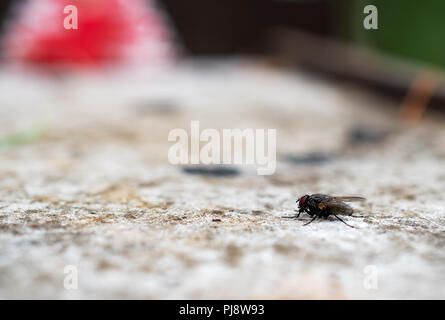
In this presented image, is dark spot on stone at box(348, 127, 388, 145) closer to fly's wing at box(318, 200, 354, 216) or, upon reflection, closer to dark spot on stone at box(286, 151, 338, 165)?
dark spot on stone at box(286, 151, 338, 165)

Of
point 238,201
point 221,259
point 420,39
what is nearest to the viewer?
point 221,259

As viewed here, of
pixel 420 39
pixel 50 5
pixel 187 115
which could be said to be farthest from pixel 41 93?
pixel 420 39

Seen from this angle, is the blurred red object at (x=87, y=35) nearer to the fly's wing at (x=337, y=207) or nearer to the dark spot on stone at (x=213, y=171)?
the dark spot on stone at (x=213, y=171)

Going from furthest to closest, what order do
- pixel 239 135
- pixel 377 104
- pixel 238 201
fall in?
pixel 377 104 < pixel 239 135 < pixel 238 201

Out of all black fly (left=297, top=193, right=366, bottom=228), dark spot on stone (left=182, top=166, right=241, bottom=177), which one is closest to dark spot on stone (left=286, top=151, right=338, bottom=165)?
dark spot on stone (left=182, top=166, right=241, bottom=177)

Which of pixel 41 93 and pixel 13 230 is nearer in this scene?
pixel 13 230

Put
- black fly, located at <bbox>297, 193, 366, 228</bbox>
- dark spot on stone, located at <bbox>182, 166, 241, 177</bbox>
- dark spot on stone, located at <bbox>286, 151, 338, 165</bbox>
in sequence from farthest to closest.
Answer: dark spot on stone, located at <bbox>286, 151, 338, 165</bbox>, dark spot on stone, located at <bbox>182, 166, 241, 177</bbox>, black fly, located at <bbox>297, 193, 366, 228</bbox>

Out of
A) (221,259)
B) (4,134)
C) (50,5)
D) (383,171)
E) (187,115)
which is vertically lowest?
(221,259)

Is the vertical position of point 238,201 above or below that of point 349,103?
below

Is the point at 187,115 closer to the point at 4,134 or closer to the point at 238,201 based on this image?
the point at 4,134
